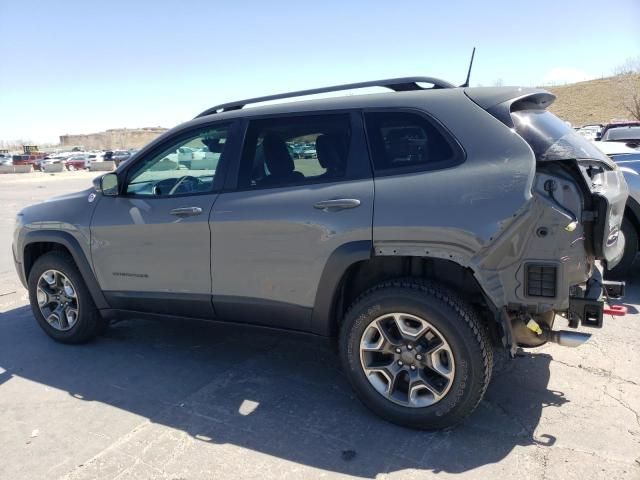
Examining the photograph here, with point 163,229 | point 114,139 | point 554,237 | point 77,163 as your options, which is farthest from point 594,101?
point 114,139

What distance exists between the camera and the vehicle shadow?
2.93 m

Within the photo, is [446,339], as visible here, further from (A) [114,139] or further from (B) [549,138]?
(A) [114,139]

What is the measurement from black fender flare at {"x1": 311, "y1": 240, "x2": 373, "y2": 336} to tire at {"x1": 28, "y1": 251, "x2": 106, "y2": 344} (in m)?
2.13

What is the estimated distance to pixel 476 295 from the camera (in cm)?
311

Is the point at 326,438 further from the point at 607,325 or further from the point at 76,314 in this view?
the point at 607,325

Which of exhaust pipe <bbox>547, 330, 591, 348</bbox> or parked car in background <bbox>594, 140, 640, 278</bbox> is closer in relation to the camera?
exhaust pipe <bbox>547, 330, 591, 348</bbox>

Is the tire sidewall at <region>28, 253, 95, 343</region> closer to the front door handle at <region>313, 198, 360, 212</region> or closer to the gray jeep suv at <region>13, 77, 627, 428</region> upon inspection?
the gray jeep suv at <region>13, 77, 627, 428</region>

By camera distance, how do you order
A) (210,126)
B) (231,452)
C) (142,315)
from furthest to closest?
(142,315) → (210,126) → (231,452)

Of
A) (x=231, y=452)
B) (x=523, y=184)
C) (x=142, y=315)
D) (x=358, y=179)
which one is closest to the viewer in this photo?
(x=523, y=184)

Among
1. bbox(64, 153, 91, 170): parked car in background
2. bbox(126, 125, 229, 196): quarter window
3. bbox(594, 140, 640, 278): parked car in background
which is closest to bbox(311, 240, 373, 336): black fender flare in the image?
bbox(126, 125, 229, 196): quarter window

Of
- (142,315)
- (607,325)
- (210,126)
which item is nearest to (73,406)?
(142,315)

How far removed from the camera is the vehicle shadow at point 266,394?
2.93m

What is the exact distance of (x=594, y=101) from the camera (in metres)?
61.2

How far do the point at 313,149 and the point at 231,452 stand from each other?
1.93 metres
